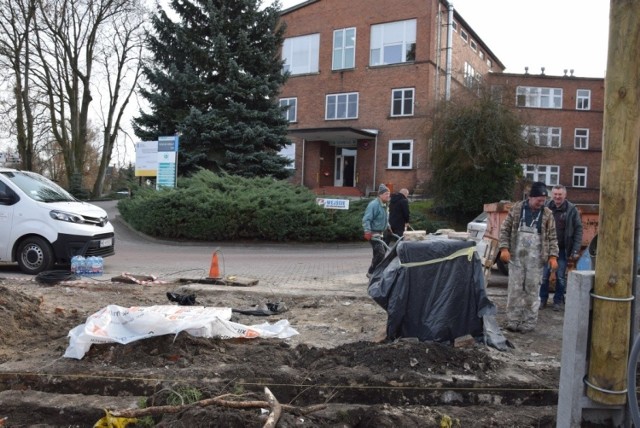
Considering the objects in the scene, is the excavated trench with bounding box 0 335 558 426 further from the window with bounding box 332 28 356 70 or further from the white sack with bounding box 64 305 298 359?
the window with bounding box 332 28 356 70

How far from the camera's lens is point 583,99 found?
4403cm

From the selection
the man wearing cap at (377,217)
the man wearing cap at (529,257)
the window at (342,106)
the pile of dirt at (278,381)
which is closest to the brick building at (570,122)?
the window at (342,106)

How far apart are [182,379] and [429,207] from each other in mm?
21741

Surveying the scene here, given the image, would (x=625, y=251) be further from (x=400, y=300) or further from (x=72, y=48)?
(x=72, y=48)

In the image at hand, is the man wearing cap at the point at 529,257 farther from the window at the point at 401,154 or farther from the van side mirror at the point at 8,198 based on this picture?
the window at the point at 401,154

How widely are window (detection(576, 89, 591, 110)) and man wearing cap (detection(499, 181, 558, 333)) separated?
4199cm

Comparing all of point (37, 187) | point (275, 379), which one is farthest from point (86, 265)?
point (275, 379)

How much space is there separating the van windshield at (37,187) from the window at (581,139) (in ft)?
135

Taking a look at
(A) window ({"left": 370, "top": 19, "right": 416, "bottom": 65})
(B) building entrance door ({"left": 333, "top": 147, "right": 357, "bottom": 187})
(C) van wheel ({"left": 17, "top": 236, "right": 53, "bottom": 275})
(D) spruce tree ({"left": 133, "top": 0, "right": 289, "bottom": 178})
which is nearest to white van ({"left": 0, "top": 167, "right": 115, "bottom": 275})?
(C) van wheel ({"left": 17, "top": 236, "right": 53, "bottom": 275})

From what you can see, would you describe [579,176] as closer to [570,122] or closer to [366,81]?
[570,122]

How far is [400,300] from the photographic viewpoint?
5660mm

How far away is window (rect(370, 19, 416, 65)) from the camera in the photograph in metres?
31.9

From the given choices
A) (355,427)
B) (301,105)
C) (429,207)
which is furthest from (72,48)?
(355,427)

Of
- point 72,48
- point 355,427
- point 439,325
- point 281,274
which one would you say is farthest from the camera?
point 72,48
